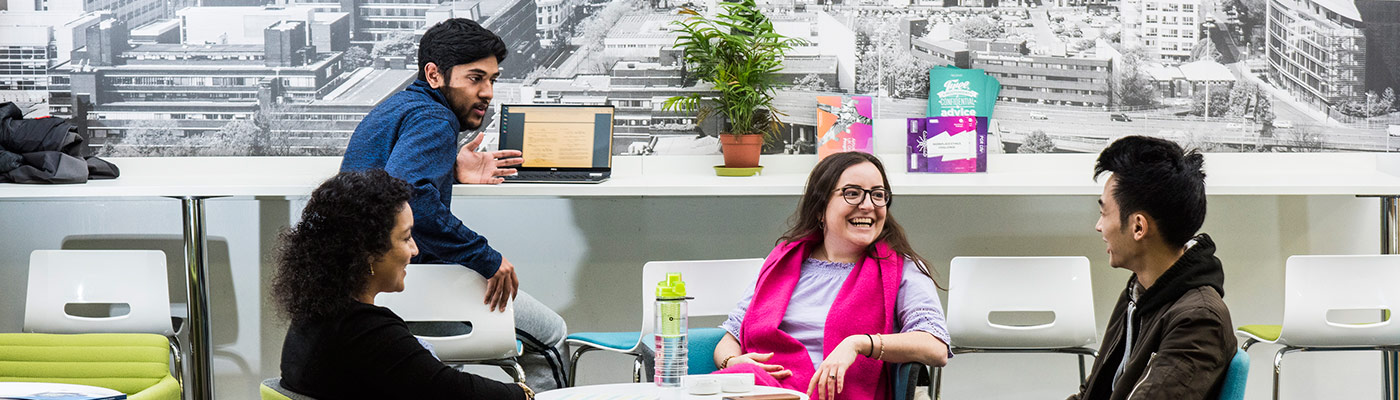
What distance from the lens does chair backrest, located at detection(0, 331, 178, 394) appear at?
2945 mm

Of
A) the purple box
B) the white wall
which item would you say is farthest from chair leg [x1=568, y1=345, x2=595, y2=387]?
the purple box

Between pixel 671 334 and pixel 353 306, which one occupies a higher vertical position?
pixel 353 306

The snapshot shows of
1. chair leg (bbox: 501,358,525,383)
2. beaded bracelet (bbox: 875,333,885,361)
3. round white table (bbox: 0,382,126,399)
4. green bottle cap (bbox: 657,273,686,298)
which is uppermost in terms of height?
green bottle cap (bbox: 657,273,686,298)

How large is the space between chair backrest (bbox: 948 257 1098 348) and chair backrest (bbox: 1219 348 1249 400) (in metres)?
1.41

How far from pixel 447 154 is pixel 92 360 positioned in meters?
1.12

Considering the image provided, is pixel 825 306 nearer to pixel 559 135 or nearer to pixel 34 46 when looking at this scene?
pixel 559 135

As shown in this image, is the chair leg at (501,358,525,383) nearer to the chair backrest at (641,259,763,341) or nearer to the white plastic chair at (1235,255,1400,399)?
the chair backrest at (641,259,763,341)

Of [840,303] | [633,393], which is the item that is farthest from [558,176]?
[633,393]

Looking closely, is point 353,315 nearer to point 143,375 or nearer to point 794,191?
point 143,375

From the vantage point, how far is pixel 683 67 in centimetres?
384

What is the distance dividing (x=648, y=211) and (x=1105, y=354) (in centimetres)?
199

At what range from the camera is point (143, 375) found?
2959 mm

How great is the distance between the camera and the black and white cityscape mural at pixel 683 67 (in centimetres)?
380

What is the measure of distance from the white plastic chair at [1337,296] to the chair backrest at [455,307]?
2.17 meters
